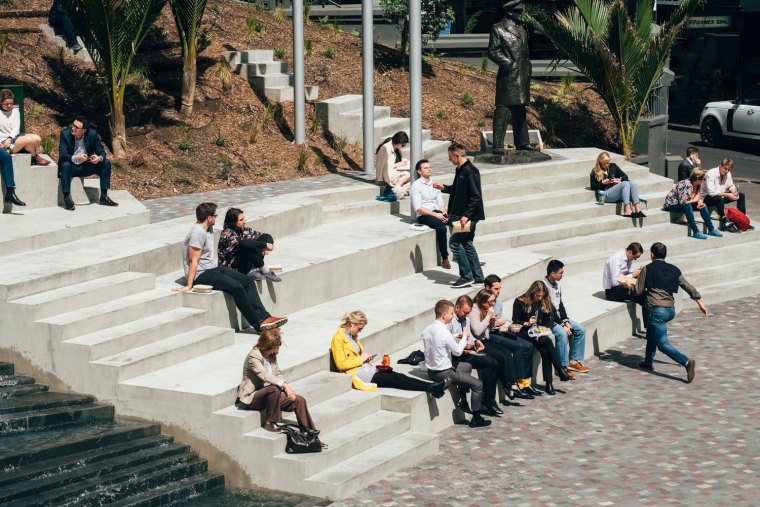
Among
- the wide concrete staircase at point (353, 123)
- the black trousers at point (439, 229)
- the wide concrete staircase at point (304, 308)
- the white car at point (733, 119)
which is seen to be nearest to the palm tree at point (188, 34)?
the wide concrete staircase at point (353, 123)

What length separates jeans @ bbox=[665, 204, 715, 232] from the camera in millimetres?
19891

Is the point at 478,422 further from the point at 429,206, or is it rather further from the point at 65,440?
the point at 65,440

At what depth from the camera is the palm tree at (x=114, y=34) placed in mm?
18000

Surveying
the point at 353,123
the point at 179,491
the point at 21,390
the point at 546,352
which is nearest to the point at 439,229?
the point at 546,352

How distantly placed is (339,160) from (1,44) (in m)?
6.44

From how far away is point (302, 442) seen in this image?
35.9 feet

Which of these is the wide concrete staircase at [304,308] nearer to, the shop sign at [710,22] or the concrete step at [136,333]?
the concrete step at [136,333]

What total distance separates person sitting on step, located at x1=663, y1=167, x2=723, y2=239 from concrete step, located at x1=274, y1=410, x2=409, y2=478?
31.3ft

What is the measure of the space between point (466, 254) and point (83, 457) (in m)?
6.39

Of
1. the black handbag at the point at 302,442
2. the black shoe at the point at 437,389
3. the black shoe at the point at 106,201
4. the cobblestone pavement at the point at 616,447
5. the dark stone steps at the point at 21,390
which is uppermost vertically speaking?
the black shoe at the point at 106,201

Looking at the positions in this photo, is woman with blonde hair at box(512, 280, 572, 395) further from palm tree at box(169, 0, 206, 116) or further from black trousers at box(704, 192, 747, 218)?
palm tree at box(169, 0, 206, 116)

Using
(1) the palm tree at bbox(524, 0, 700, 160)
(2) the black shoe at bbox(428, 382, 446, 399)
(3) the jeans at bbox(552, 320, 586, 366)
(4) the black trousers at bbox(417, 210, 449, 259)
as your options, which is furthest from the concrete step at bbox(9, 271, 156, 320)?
(1) the palm tree at bbox(524, 0, 700, 160)

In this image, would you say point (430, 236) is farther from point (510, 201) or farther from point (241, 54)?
point (241, 54)

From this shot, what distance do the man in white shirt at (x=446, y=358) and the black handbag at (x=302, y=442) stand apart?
2010mm
